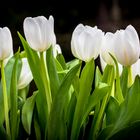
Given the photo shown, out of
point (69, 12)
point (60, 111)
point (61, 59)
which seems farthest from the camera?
point (69, 12)

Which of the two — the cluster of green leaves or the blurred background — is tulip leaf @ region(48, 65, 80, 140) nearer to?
the cluster of green leaves

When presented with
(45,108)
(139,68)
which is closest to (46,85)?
(45,108)

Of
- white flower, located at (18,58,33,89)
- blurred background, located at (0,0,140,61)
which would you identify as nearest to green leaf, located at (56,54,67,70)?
white flower, located at (18,58,33,89)

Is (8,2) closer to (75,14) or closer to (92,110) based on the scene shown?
(75,14)

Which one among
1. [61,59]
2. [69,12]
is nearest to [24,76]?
[61,59]

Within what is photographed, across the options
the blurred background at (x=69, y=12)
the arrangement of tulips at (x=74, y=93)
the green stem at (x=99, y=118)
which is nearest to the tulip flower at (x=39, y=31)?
the arrangement of tulips at (x=74, y=93)

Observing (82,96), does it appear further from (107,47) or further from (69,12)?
(69,12)

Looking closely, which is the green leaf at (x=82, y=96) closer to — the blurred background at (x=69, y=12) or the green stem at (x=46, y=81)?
the green stem at (x=46, y=81)

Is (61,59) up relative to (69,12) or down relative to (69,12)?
up
